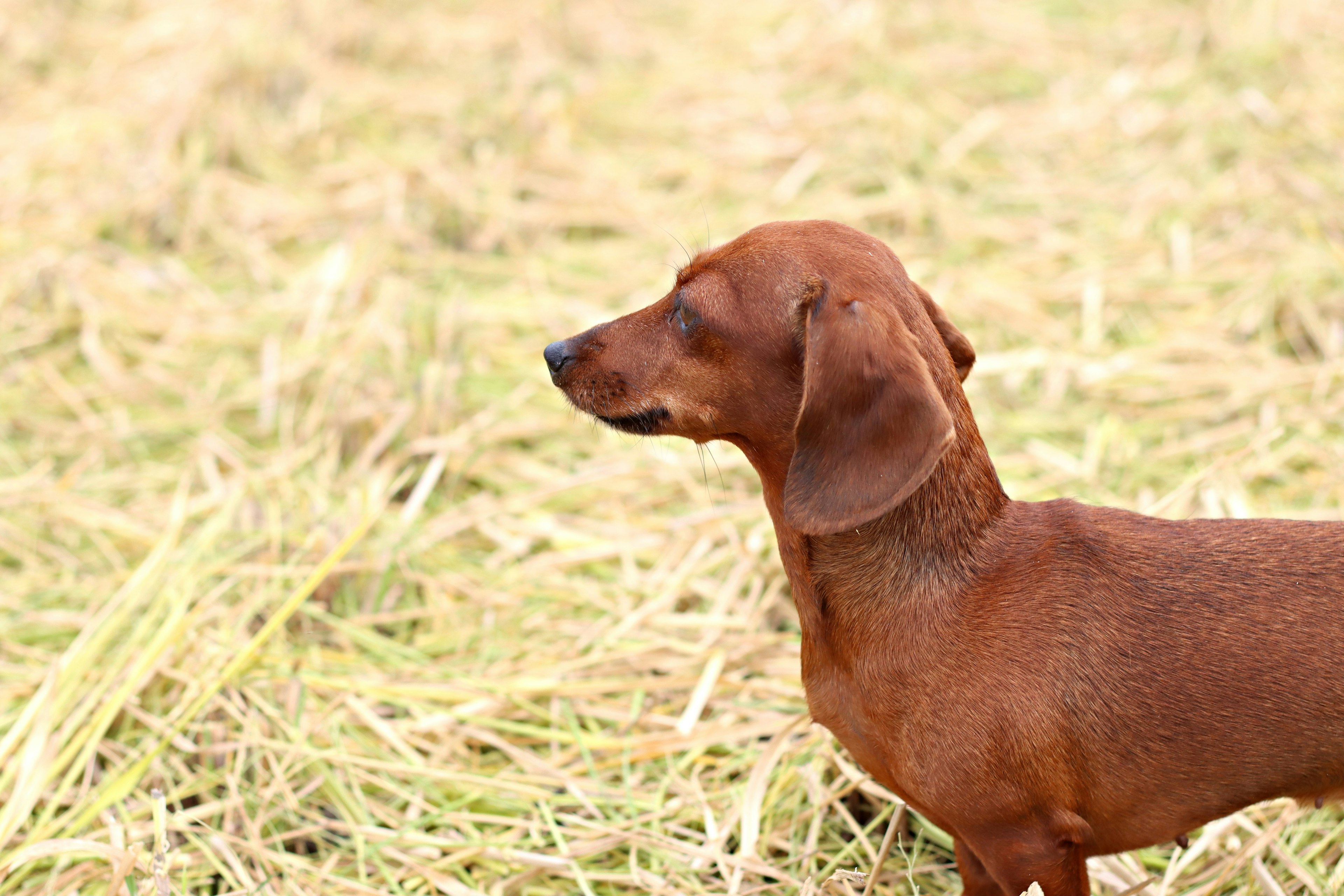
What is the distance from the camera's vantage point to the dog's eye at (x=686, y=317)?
2.98m

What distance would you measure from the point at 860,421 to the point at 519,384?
342cm

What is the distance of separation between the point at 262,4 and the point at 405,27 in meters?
1.07

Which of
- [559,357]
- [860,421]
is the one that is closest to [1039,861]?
[860,421]

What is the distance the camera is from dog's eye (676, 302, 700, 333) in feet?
9.77

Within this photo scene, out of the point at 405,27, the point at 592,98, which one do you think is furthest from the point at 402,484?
the point at 405,27

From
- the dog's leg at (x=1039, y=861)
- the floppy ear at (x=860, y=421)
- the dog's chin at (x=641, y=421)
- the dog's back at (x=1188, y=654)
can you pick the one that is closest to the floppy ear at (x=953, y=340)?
the floppy ear at (x=860, y=421)

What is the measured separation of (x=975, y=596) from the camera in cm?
281

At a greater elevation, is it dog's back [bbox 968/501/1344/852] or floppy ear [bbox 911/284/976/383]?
floppy ear [bbox 911/284/976/383]

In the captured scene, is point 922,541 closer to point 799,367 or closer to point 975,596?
point 975,596

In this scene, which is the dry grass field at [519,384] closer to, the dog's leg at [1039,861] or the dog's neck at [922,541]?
the dog's leg at [1039,861]

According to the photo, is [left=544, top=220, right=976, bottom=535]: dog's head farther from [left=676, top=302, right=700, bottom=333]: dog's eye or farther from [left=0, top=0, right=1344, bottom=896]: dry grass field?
[left=0, top=0, right=1344, bottom=896]: dry grass field

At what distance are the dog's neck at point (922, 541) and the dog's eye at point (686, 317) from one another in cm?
38

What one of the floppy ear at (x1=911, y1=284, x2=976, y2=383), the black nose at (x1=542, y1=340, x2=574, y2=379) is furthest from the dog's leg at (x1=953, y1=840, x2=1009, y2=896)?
the black nose at (x1=542, y1=340, x2=574, y2=379)

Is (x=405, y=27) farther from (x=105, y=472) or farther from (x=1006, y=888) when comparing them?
(x=1006, y=888)
